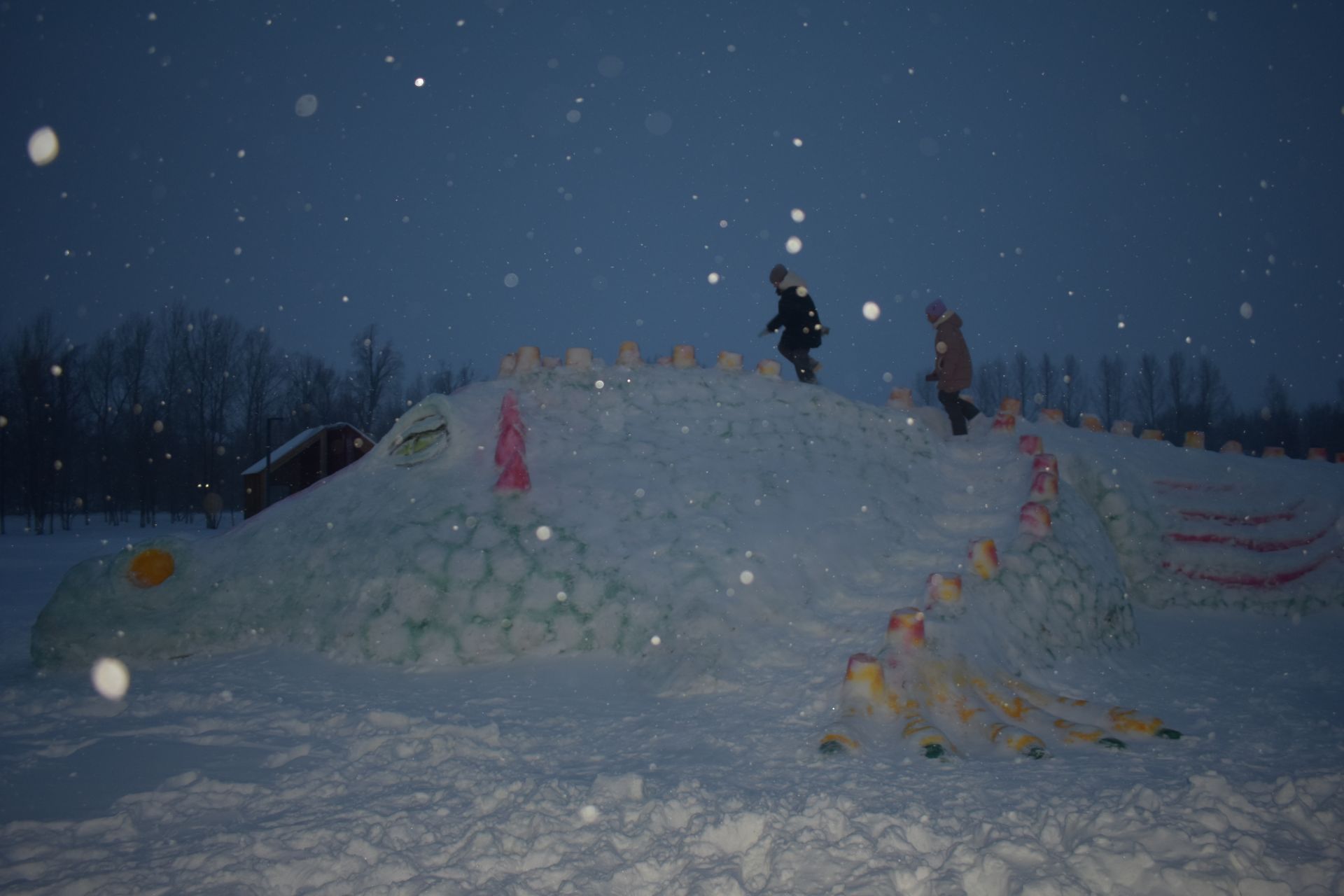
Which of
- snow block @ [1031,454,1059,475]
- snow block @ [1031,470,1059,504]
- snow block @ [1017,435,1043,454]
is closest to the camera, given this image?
snow block @ [1031,470,1059,504]

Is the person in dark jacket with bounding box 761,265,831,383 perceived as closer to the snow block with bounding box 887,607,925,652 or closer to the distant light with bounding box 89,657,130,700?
the snow block with bounding box 887,607,925,652

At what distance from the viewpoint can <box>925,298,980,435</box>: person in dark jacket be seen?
6.92 m

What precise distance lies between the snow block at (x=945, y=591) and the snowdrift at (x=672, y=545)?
0.03m

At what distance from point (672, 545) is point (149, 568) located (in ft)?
10.8

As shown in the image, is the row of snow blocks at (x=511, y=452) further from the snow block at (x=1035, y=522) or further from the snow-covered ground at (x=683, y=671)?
the snow block at (x=1035, y=522)

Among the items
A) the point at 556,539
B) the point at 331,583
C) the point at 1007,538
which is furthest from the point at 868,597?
the point at 331,583

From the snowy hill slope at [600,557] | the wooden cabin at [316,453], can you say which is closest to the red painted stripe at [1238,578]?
the snowy hill slope at [600,557]

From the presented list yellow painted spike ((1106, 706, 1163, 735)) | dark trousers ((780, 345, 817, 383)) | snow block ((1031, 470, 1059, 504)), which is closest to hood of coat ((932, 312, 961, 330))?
dark trousers ((780, 345, 817, 383))

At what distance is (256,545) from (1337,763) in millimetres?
5791

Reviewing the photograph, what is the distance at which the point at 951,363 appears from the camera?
22.7ft

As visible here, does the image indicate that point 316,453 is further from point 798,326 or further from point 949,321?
point 949,321

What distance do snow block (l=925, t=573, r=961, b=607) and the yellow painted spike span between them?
3.06 ft

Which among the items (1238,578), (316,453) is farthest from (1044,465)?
(316,453)

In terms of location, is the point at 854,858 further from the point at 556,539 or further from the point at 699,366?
the point at 699,366
